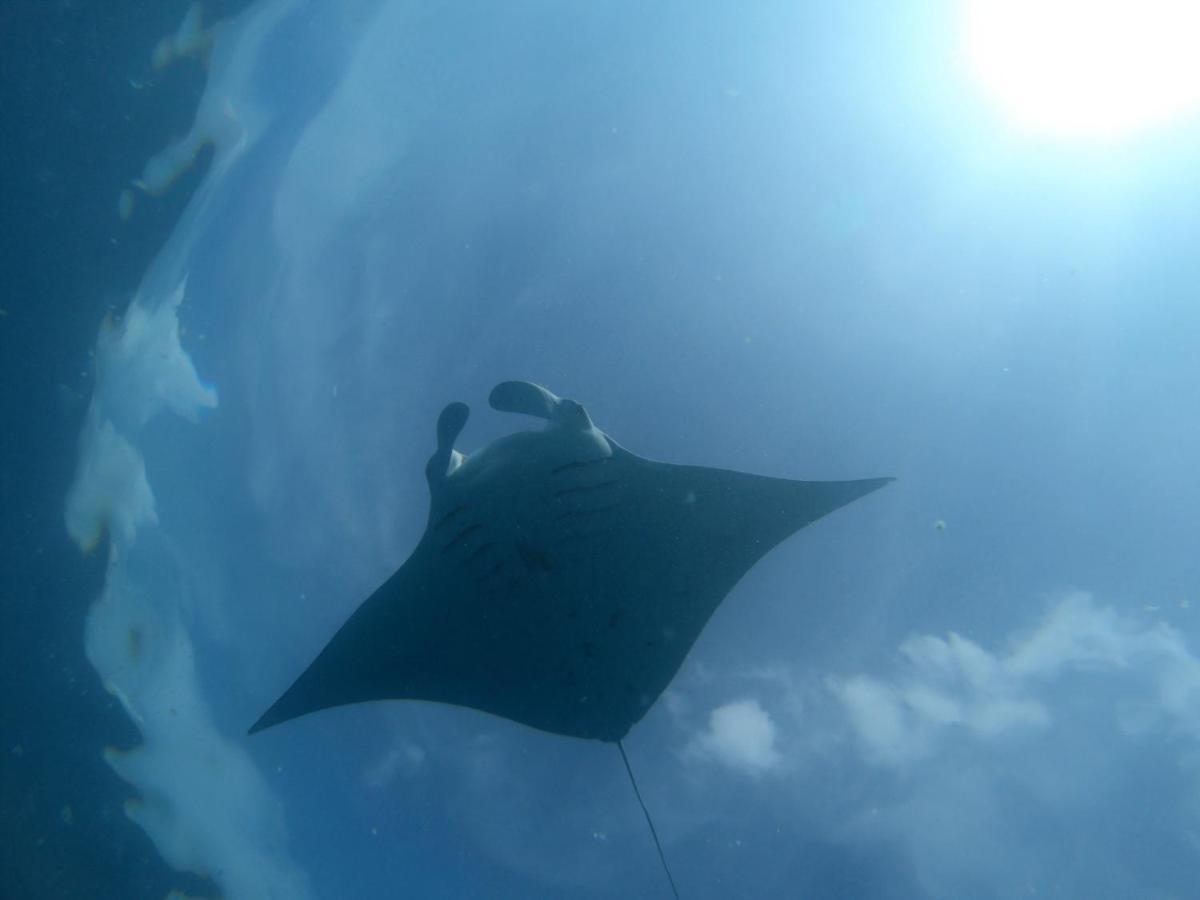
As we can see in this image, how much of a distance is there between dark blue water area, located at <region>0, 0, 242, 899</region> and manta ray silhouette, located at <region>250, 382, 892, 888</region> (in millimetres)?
7157

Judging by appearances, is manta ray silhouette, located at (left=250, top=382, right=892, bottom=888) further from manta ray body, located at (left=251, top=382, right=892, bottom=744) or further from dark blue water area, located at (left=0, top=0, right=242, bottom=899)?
dark blue water area, located at (left=0, top=0, right=242, bottom=899)

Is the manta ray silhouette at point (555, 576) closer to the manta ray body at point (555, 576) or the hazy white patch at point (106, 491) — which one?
the manta ray body at point (555, 576)

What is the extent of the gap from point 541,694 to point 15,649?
11719mm

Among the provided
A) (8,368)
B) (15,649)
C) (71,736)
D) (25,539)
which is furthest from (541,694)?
(71,736)

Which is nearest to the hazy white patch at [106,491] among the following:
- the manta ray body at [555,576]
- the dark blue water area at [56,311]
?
the dark blue water area at [56,311]

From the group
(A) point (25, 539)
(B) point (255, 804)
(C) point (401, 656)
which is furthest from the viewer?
(B) point (255, 804)

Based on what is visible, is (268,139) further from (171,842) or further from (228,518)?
(171,842)

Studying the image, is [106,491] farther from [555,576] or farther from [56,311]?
[555,576]

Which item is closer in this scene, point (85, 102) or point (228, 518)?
point (85, 102)

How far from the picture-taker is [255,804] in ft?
48.3

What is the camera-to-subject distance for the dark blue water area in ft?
25.2

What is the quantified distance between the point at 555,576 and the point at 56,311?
871 cm

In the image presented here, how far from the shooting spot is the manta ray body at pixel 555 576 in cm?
435

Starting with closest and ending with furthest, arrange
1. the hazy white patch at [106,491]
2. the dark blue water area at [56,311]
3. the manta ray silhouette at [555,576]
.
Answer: the manta ray silhouette at [555,576]
the dark blue water area at [56,311]
the hazy white patch at [106,491]
